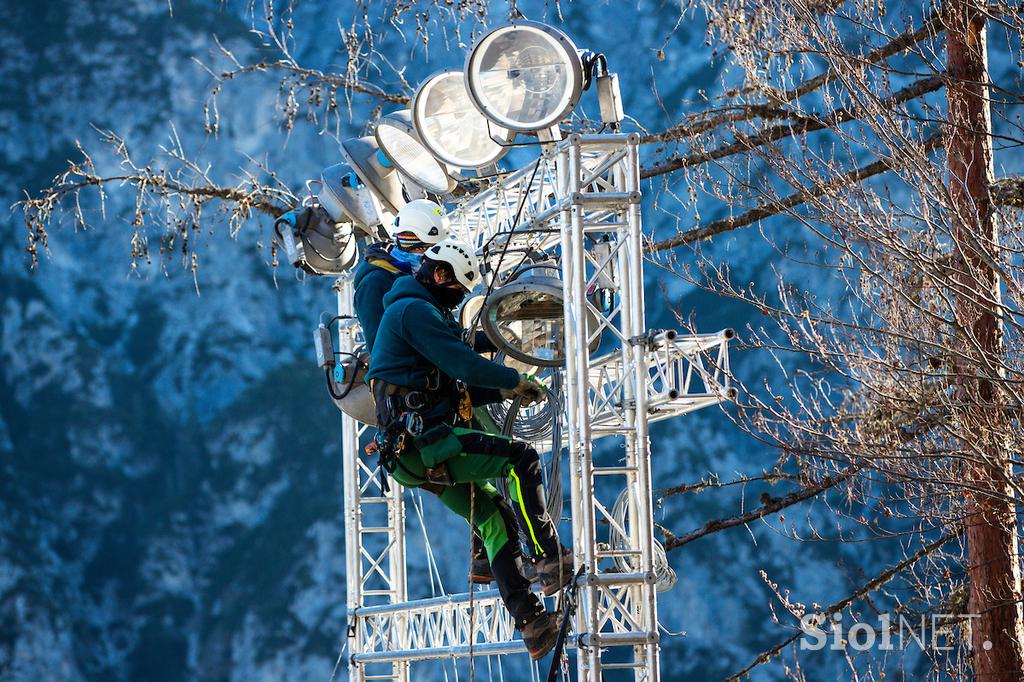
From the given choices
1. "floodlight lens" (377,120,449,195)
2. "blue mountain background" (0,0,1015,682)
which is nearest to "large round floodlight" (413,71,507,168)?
"floodlight lens" (377,120,449,195)

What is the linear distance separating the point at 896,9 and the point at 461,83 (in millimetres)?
15591

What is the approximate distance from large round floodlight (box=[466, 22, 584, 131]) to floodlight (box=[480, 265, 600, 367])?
0.90 meters

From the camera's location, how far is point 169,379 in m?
21.9

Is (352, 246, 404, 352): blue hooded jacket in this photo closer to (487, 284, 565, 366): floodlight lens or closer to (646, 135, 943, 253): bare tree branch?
(487, 284, 565, 366): floodlight lens

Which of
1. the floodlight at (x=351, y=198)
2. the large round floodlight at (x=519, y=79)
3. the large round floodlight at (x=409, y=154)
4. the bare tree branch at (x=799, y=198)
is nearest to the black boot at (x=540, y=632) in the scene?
the large round floodlight at (x=519, y=79)

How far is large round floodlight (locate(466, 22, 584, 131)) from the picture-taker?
252 inches

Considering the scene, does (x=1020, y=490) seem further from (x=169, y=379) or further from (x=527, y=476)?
(x=169, y=379)

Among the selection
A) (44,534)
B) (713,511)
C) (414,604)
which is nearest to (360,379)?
(414,604)

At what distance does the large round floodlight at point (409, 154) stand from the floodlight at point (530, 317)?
3.55ft

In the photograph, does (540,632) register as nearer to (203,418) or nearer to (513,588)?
(513,588)

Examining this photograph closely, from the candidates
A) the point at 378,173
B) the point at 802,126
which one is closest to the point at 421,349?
the point at 378,173

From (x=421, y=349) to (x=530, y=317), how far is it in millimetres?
1087

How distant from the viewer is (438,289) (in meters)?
6.49

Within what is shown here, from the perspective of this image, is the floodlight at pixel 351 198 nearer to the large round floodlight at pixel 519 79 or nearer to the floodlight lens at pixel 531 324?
the floodlight lens at pixel 531 324
